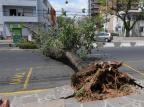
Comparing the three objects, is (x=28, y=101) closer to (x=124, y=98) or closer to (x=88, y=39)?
(x=124, y=98)

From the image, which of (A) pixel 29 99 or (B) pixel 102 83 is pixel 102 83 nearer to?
(B) pixel 102 83

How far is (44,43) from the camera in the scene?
16516 mm

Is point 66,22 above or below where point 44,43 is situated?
above

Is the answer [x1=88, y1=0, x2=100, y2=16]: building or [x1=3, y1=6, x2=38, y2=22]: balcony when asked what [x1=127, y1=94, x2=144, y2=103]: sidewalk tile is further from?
[x1=3, y1=6, x2=38, y2=22]: balcony

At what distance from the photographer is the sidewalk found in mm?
6574

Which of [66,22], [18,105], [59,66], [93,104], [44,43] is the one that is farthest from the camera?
[44,43]

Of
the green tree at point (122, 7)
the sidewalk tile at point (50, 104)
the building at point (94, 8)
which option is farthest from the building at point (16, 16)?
the sidewalk tile at point (50, 104)

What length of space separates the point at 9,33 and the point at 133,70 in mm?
44496

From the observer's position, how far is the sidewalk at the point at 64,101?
6574 millimetres

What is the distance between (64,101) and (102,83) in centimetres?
104

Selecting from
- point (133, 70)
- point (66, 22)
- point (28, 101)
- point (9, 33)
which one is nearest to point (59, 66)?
point (66, 22)

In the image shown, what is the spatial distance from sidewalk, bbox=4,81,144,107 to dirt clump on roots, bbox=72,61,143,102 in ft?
0.67

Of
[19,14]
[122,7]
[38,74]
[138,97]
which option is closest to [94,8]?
[19,14]

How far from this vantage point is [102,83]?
23.9 feet
